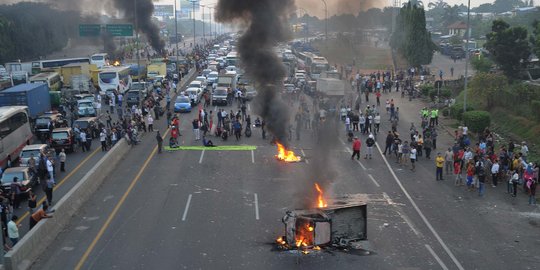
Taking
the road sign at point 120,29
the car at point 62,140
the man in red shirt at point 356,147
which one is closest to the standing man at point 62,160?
the car at point 62,140

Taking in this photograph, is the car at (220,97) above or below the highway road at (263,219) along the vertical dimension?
above

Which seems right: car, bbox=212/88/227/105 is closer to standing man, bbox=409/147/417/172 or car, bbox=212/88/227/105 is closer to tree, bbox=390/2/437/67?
standing man, bbox=409/147/417/172

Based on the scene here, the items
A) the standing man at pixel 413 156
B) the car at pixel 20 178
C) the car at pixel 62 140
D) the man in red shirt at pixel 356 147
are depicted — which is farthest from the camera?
the car at pixel 62 140

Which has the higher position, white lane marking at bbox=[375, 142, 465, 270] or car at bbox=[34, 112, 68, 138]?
car at bbox=[34, 112, 68, 138]

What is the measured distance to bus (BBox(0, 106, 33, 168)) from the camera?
2828 cm

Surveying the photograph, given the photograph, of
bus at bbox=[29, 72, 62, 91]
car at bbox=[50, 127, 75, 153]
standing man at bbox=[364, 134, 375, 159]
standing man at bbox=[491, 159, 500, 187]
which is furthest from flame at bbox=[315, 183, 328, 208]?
bus at bbox=[29, 72, 62, 91]

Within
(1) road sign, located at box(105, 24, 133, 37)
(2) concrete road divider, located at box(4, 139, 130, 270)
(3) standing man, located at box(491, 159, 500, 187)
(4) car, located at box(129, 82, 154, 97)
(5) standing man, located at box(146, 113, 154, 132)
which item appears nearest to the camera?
(2) concrete road divider, located at box(4, 139, 130, 270)

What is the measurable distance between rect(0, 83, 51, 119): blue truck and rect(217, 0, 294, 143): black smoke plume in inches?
745

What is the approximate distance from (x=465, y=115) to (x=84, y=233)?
24.1m

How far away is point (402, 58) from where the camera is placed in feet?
224

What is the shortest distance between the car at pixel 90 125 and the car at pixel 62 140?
2.07 m

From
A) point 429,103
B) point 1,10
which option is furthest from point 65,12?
point 429,103

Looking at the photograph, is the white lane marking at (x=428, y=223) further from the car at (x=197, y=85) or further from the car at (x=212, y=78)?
the car at (x=212, y=78)

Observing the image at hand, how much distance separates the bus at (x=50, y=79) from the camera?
4975 centimetres
